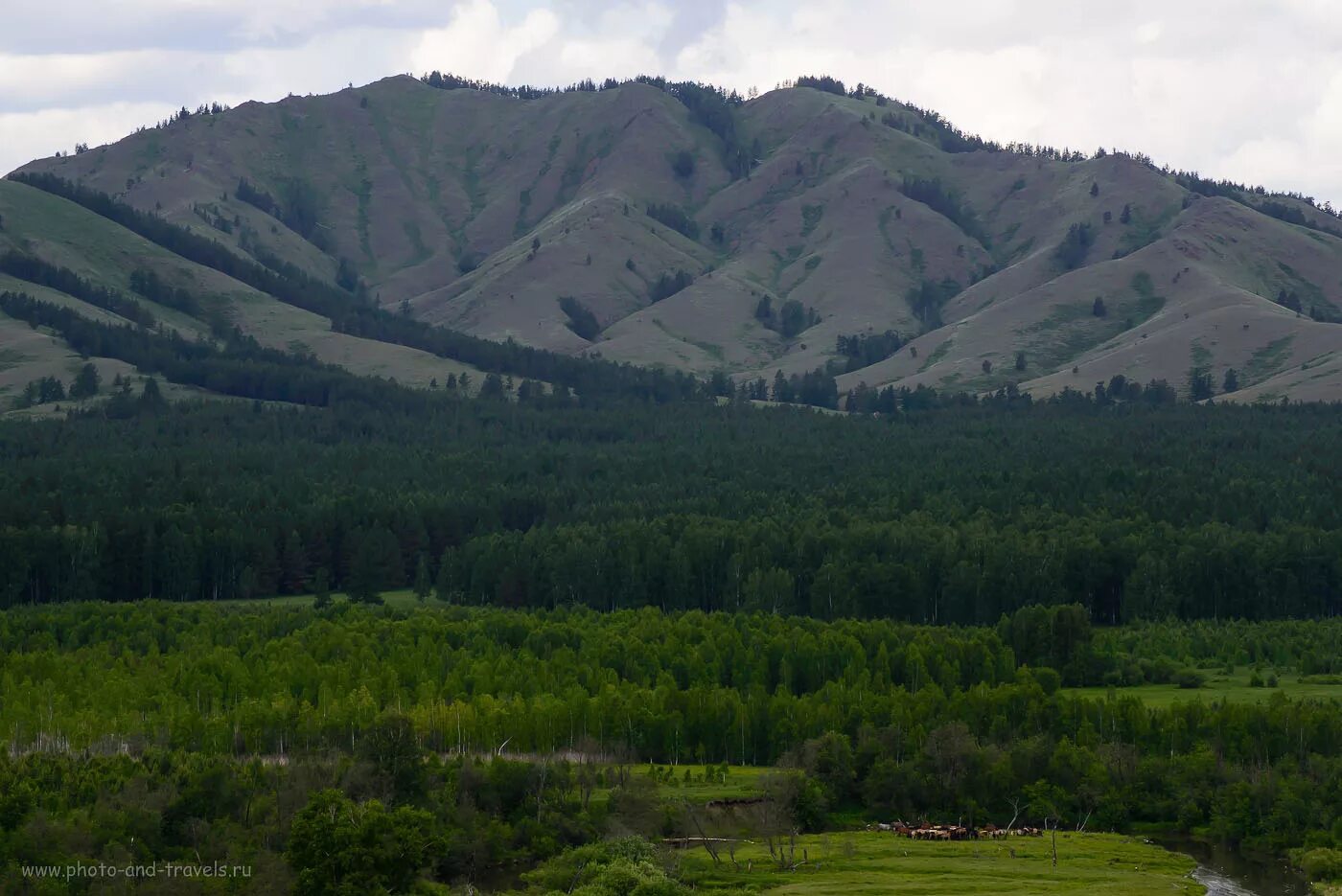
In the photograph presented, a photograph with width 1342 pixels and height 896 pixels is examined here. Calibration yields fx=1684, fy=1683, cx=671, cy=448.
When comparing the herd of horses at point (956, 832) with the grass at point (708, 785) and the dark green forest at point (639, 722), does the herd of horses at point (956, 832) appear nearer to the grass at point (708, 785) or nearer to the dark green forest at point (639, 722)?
the dark green forest at point (639, 722)

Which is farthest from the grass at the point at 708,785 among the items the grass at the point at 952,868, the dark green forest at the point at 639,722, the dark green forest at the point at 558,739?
the grass at the point at 952,868

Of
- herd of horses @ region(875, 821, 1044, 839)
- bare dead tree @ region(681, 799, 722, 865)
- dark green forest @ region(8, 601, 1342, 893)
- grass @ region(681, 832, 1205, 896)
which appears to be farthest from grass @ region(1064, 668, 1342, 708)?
bare dead tree @ region(681, 799, 722, 865)

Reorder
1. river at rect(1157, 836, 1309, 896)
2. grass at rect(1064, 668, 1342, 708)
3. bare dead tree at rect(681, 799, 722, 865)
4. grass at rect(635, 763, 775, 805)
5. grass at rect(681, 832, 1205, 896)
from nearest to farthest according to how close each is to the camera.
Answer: grass at rect(681, 832, 1205, 896) → river at rect(1157, 836, 1309, 896) → bare dead tree at rect(681, 799, 722, 865) → grass at rect(635, 763, 775, 805) → grass at rect(1064, 668, 1342, 708)

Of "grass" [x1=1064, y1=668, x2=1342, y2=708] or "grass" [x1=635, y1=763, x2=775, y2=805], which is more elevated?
"grass" [x1=1064, y1=668, x2=1342, y2=708]

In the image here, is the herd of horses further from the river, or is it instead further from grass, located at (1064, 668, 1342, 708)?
grass, located at (1064, 668, 1342, 708)

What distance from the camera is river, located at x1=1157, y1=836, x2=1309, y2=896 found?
328 ft

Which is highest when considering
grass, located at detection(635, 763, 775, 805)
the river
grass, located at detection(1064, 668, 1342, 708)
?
grass, located at detection(1064, 668, 1342, 708)

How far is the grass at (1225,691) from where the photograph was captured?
460 feet

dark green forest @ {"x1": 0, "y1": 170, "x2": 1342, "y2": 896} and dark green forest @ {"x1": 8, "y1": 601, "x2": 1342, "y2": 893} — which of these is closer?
dark green forest @ {"x1": 8, "y1": 601, "x2": 1342, "y2": 893}

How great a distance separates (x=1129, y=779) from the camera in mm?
118188

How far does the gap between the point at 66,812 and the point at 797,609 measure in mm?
109581

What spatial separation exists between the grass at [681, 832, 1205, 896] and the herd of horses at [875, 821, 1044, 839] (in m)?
1.36

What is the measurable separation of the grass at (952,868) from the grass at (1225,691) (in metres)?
30.1

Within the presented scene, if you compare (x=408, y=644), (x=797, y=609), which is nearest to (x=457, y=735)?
(x=408, y=644)
